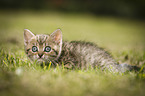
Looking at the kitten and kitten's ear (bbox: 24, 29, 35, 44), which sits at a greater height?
kitten's ear (bbox: 24, 29, 35, 44)

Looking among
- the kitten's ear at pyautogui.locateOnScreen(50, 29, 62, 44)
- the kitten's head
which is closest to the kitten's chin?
the kitten's head

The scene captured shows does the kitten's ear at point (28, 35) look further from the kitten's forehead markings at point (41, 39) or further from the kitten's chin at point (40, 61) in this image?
the kitten's chin at point (40, 61)

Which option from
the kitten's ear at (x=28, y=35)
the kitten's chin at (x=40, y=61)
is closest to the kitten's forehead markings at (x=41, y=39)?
the kitten's ear at (x=28, y=35)

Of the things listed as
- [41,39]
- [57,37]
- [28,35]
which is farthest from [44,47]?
[28,35]

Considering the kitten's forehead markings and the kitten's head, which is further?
the kitten's forehead markings

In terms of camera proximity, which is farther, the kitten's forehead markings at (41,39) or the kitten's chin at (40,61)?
the kitten's forehead markings at (41,39)

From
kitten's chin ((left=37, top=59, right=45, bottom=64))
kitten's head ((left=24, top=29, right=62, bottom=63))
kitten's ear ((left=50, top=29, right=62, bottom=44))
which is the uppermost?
kitten's ear ((left=50, top=29, right=62, bottom=44))

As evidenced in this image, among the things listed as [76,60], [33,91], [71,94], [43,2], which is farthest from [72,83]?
[43,2]

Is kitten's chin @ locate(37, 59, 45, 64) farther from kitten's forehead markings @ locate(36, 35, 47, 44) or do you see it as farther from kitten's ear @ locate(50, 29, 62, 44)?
kitten's ear @ locate(50, 29, 62, 44)
